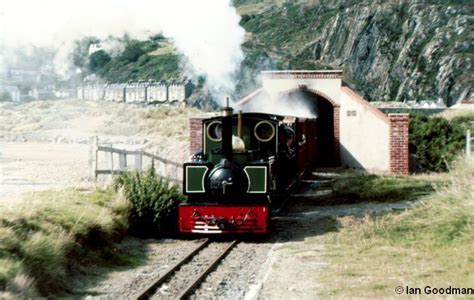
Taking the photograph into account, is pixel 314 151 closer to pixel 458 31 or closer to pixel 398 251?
pixel 398 251

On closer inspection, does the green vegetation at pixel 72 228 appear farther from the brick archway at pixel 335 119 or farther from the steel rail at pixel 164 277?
the brick archway at pixel 335 119

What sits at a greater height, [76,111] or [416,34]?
[416,34]

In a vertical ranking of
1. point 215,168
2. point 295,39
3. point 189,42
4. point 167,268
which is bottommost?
point 167,268

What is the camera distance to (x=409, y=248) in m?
10.8

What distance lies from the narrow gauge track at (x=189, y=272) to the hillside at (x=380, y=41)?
71.2 meters

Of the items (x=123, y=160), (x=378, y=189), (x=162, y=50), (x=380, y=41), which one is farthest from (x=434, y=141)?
(x=380, y=41)

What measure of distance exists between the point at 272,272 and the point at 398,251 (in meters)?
2.12

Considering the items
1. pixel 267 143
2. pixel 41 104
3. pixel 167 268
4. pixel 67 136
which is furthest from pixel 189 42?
pixel 41 104

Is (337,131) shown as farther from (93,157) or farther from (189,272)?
A: (189,272)

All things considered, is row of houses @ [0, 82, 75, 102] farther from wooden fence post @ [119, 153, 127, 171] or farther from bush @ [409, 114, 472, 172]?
wooden fence post @ [119, 153, 127, 171]

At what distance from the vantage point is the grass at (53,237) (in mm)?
8328

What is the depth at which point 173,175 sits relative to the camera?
773 inches

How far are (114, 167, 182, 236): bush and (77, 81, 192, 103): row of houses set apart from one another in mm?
41478

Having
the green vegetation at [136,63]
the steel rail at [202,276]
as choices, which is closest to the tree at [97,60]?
the green vegetation at [136,63]
